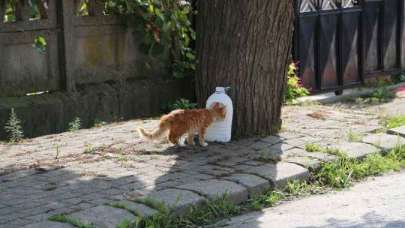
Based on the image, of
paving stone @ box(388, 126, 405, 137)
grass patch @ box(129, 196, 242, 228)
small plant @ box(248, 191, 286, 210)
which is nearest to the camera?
grass patch @ box(129, 196, 242, 228)

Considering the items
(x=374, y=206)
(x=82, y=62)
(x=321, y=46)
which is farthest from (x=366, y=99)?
(x=374, y=206)

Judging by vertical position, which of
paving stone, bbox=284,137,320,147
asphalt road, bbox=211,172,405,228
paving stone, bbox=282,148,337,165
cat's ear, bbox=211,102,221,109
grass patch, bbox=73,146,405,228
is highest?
cat's ear, bbox=211,102,221,109

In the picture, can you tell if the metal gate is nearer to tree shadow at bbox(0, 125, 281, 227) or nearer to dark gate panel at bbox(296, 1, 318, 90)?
dark gate panel at bbox(296, 1, 318, 90)

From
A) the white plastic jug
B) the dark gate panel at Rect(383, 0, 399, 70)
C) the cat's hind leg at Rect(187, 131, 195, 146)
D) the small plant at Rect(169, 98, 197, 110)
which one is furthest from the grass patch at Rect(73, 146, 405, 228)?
the dark gate panel at Rect(383, 0, 399, 70)

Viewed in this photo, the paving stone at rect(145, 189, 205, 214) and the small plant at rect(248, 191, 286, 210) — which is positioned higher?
the paving stone at rect(145, 189, 205, 214)

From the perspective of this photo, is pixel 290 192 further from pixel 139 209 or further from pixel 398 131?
pixel 398 131

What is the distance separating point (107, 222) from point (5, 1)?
3698 mm

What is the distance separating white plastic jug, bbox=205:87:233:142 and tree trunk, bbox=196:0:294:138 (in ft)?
0.73

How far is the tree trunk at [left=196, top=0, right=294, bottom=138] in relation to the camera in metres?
7.77

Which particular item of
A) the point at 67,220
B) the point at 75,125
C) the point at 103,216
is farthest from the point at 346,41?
the point at 67,220

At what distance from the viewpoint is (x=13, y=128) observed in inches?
311

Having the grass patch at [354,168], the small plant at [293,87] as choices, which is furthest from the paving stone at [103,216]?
the small plant at [293,87]

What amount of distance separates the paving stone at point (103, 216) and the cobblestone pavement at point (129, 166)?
0.20 feet

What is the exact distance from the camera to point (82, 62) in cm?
885
